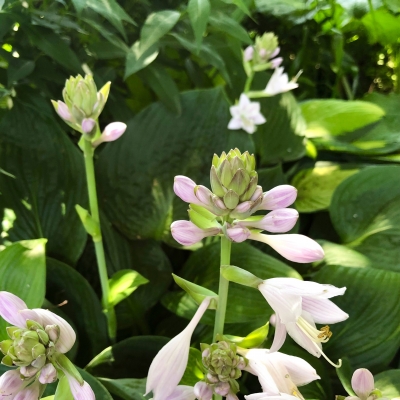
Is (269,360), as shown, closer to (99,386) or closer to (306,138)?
(99,386)

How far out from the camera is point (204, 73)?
0.81 meters

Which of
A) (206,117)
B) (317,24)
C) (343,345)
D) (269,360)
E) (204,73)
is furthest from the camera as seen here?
(317,24)

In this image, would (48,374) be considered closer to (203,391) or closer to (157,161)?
(203,391)

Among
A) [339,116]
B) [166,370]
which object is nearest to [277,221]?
[166,370]

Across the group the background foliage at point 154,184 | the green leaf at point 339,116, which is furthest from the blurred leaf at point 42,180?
the green leaf at point 339,116

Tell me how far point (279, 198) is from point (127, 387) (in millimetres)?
253

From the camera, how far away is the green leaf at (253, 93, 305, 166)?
803 mm

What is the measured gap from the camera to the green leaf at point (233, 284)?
457 millimetres

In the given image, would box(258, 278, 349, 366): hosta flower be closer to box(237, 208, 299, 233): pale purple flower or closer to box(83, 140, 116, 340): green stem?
box(237, 208, 299, 233): pale purple flower

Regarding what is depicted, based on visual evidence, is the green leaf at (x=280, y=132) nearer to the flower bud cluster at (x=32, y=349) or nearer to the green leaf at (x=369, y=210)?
the green leaf at (x=369, y=210)

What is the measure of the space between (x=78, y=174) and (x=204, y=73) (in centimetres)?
39

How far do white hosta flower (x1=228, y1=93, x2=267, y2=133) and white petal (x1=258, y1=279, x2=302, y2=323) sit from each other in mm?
438

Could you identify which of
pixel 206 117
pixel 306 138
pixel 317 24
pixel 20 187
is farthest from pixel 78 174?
pixel 317 24

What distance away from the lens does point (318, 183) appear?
753 millimetres
